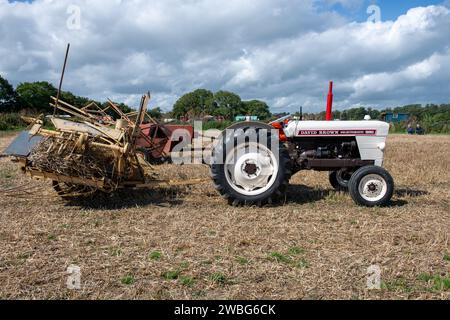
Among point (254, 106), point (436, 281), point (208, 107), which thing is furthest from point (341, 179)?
point (208, 107)

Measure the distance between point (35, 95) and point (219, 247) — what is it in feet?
164

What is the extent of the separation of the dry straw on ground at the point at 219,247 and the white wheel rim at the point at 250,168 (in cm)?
38

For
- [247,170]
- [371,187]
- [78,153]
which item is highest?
[78,153]

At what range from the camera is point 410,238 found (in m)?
4.05

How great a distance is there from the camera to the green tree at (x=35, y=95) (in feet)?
148

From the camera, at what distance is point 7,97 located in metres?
43.7

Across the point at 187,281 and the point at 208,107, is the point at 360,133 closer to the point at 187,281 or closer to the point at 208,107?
the point at 187,281

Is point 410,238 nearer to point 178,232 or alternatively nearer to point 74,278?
point 178,232

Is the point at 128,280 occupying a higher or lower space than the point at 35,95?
lower

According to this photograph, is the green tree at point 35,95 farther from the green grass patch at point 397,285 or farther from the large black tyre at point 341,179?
the green grass patch at point 397,285

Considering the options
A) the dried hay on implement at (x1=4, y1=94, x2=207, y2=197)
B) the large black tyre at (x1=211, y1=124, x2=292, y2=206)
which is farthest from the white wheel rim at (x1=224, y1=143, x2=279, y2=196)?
the dried hay on implement at (x1=4, y1=94, x2=207, y2=197)

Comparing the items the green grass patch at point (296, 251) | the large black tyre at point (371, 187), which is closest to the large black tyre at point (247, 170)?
the large black tyre at point (371, 187)

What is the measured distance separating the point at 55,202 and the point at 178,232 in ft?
7.77
